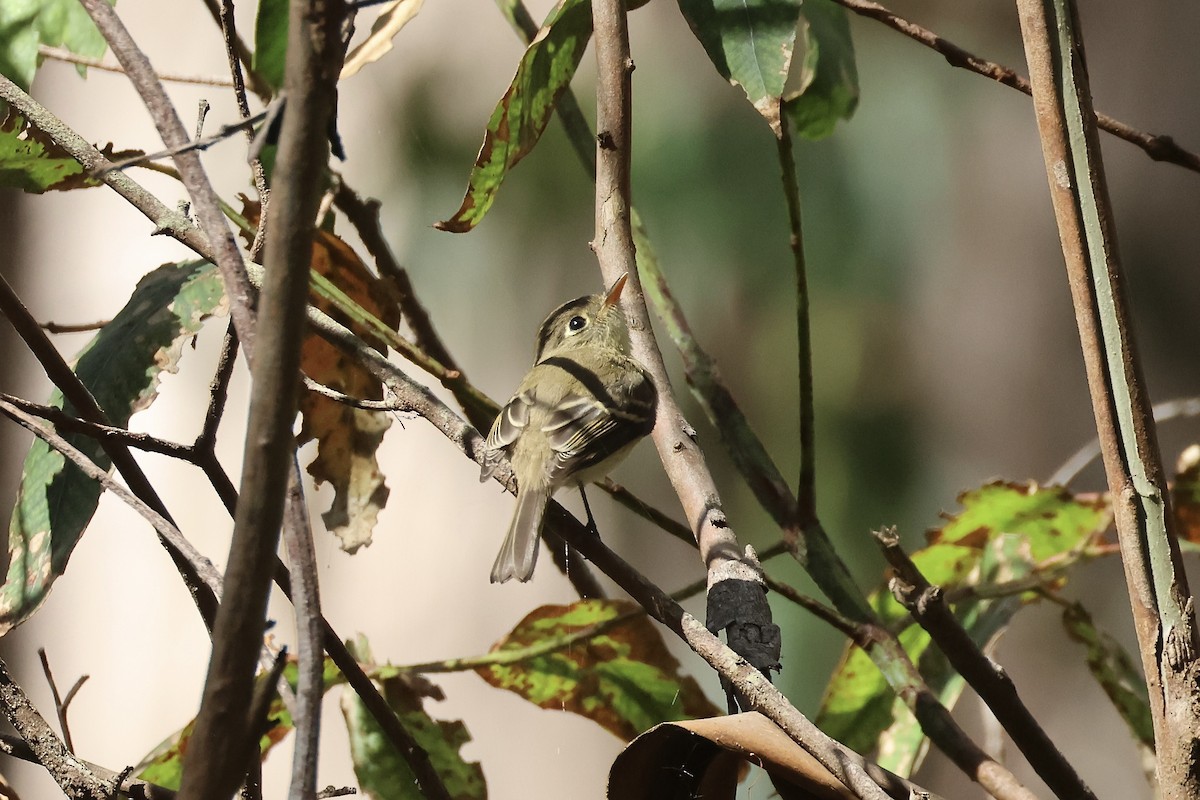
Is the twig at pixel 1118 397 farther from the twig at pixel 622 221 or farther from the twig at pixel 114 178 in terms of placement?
the twig at pixel 114 178

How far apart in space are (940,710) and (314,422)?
63 centimetres

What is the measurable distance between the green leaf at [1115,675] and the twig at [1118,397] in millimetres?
419

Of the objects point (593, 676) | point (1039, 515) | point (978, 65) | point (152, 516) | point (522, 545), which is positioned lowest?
point (152, 516)

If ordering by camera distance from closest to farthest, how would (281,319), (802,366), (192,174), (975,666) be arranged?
(281,319), (192,174), (975,666), (802,366)

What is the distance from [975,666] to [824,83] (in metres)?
0.63

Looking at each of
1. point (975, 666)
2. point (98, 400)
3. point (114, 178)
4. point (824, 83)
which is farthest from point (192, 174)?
point (824, 83)

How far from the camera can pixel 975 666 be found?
78 cm

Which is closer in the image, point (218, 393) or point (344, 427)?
point (218, 393)

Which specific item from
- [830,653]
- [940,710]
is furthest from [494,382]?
[940,710]

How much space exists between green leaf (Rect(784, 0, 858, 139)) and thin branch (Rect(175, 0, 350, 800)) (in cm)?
88

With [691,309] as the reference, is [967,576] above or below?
below

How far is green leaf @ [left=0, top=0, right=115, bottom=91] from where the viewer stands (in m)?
0.98

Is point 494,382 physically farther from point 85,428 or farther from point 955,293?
point 85,428

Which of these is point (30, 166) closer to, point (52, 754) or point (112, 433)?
point (112, 433)
